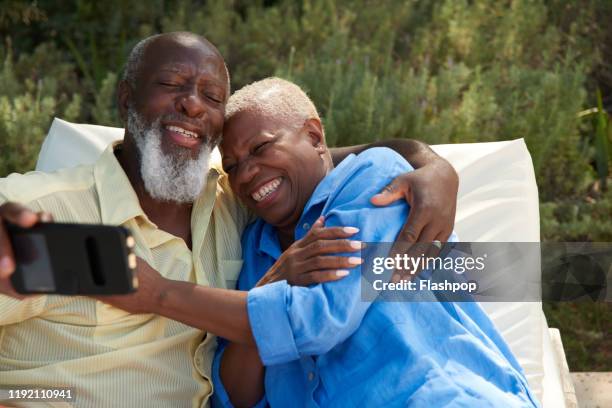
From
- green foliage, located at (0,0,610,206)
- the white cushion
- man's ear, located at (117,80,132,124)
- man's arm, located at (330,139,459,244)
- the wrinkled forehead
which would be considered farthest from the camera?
green foliage, located at (0,0,610,206)

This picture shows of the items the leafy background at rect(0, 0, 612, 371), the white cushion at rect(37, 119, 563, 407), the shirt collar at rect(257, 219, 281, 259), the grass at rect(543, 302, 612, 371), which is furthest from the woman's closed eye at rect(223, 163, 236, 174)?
the grass at rect(543, 302, 612, 371)

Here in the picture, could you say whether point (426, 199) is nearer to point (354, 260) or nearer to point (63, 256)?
point (354, 260)

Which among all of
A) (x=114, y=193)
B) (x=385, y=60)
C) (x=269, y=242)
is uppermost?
(x=114, y=193)

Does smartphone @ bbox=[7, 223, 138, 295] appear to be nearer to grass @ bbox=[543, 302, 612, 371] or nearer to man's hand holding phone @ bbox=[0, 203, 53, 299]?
man's hand holding phone @ bbox=[0, 203, 53, 299]

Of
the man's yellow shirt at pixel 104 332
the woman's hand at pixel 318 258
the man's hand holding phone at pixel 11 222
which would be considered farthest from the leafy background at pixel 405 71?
the man's hand holding phone at pixel 11 222

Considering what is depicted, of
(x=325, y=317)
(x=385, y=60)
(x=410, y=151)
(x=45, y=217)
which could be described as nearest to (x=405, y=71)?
Answer: (x=385, y=60)

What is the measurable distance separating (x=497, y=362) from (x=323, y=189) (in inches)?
29.2

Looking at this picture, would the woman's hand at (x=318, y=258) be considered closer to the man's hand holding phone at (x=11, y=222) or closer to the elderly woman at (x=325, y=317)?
the elderly woman at (x=325, y=317)

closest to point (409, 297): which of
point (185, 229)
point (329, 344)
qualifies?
point (329, 344)

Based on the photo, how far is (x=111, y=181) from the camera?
3186 mm

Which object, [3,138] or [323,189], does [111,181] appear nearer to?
[323,189]

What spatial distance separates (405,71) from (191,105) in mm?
3462

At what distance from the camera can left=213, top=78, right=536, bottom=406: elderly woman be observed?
8.96 feet

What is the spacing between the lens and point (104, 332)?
3027mm
